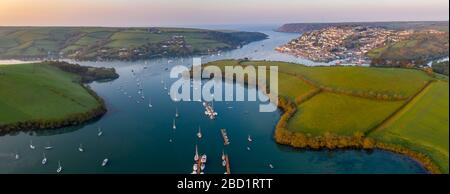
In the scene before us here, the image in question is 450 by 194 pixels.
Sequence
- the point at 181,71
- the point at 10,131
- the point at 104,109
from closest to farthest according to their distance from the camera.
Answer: the point at 10,131 → the point at 104,109 → the point at 181,71

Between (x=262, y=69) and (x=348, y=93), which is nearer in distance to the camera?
(x=348, y=93)

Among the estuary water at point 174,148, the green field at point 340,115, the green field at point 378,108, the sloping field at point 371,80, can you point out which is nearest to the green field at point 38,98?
the estuary water at point 174,148

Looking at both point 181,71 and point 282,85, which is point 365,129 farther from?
point 181,71

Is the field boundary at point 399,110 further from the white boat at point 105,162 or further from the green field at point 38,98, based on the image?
the green field at point 38,98

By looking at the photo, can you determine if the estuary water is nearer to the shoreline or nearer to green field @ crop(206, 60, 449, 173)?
the shoreline

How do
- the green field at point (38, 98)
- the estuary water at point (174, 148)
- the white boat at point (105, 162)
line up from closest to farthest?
the estuary water at point (174, 148) < the white boat at point (105, 162) < the green field at point (38, 98)
